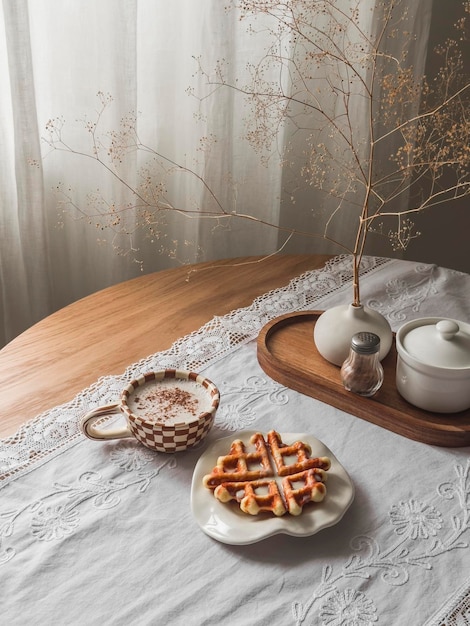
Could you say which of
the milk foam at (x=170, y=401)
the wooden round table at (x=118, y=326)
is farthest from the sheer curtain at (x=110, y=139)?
the milk foam at (x=170, y=401)

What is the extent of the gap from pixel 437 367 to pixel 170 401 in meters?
0.42

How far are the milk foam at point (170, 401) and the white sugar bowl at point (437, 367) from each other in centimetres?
33

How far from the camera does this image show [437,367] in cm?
112

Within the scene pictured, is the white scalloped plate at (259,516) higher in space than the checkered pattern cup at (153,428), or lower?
lower

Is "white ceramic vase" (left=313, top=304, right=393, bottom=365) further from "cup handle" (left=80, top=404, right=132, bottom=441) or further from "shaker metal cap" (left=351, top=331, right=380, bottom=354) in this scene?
"cup handle" (left=80, top=404, right=132, bottom=441)

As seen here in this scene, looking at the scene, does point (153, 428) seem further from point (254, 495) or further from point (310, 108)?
point (310, 108)

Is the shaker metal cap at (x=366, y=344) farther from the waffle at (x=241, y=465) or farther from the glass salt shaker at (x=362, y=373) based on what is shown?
the waffle at (x=241, y=465)

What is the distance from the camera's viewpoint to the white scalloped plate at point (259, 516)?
3.04ft

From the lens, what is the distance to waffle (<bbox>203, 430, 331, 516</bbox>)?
956mm

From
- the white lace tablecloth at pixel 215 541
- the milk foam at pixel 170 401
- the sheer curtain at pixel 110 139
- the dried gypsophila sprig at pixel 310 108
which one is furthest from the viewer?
the dried gypsophila sprig at pixel 310 108

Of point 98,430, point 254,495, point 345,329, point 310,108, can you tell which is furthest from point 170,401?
point 310,108

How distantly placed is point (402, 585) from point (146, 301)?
0.87 metres

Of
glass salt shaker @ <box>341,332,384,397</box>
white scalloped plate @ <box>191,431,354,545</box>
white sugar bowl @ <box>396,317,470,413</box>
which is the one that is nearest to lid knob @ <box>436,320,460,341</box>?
white sugar bowl @ <box>396,317,470,413</box>

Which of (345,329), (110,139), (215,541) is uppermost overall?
(110,139)
